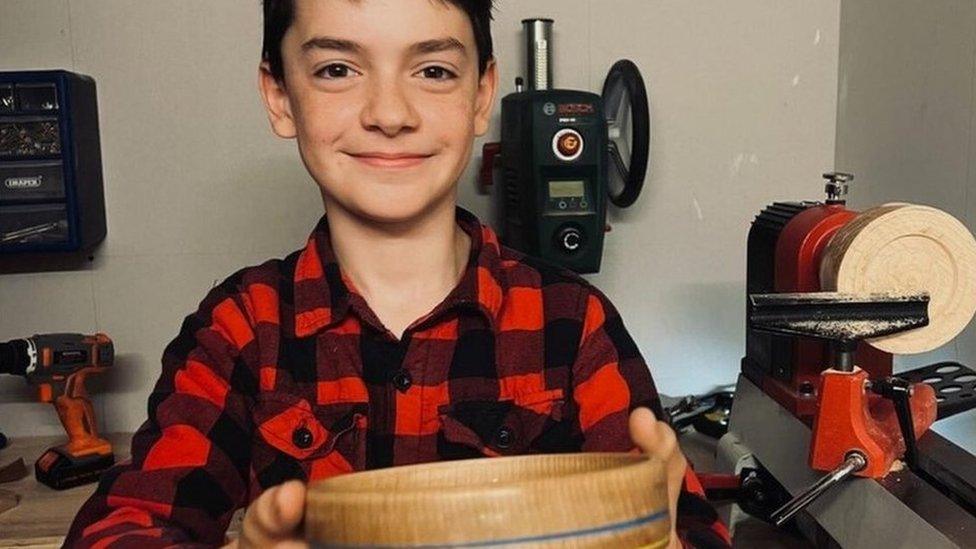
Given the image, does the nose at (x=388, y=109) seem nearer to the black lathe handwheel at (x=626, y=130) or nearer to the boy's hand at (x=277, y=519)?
the boy's hand at (x=277, y=519)

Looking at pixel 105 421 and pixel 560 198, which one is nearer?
pixel 560 198

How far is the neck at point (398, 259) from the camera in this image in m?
0.84

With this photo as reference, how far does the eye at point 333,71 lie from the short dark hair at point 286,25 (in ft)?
0.22

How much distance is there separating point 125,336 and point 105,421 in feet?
0.47

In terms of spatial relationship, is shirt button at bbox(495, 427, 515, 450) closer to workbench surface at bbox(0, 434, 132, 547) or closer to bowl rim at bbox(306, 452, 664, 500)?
bowl rim at bbox(306, 452, 664, 500)

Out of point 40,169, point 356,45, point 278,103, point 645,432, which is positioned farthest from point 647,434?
point 40,169

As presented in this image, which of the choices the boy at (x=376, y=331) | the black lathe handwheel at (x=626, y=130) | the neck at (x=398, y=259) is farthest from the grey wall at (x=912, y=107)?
the neck at (x=398, y=259)

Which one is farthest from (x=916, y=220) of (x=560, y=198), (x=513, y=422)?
(x=560, y=198)

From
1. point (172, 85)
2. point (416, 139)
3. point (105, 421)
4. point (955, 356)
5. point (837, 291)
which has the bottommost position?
point (105, 421)

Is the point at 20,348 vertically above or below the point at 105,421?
above

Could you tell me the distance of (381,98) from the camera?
29.9 inches

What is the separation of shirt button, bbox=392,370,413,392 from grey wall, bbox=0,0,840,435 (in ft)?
2.07

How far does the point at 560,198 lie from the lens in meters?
1.23

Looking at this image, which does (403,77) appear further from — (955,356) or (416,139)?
(955,356)
